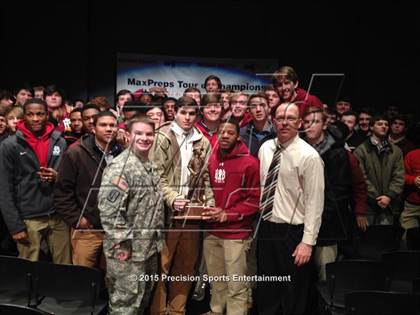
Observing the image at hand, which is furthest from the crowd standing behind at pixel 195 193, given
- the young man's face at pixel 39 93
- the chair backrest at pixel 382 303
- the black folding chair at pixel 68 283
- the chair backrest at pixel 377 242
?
the young man's face at pixel 39 93

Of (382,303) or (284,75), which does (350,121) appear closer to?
(284,75)

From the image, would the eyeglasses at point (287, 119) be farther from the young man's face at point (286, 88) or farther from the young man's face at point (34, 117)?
the young man's face at point (34, 117)

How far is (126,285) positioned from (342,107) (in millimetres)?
1586

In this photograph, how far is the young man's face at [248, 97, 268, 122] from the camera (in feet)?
8.27

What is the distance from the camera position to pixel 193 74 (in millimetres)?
3027

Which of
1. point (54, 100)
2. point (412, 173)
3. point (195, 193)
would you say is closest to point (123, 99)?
point (195, 193)

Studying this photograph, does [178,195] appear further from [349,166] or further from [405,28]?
→ [405,28]

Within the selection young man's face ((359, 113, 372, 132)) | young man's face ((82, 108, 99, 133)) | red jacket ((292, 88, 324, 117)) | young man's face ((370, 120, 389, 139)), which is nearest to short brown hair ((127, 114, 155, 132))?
young man's face ((82, 108, 99, 133))

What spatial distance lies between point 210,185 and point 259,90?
570 mm

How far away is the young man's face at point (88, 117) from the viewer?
2845mm

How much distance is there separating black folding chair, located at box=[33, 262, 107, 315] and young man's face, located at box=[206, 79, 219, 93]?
3.57 feet

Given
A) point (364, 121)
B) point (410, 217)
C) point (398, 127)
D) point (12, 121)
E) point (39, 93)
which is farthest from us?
point (39, 93)

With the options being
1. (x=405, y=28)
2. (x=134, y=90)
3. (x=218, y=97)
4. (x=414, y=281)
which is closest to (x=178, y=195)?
(x=218, y=97)

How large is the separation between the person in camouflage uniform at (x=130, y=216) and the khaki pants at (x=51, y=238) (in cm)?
54
